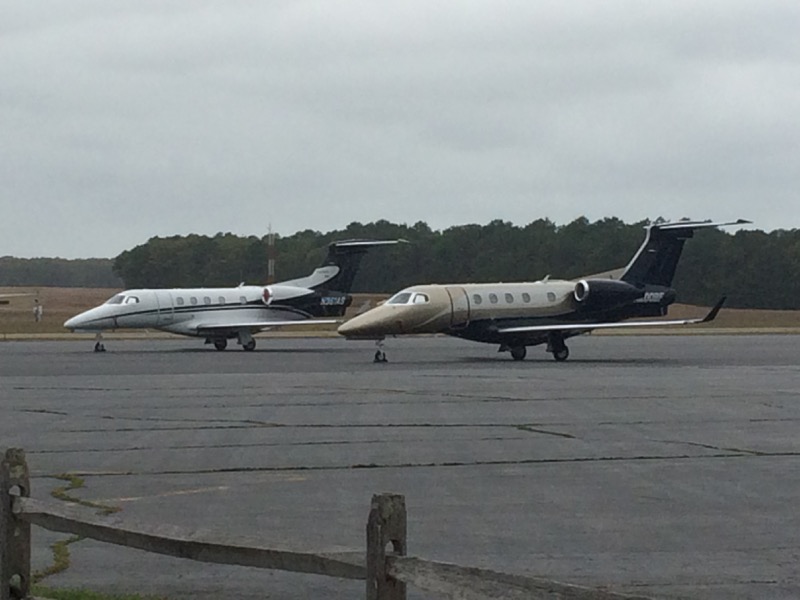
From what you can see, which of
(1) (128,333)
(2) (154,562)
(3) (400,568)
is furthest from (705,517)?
(1) (128,333)

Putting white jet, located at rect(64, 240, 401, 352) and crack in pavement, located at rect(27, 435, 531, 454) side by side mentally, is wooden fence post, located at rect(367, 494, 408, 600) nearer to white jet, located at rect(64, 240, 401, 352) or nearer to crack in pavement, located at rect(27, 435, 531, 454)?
crack in pavement, located at rect(27, 435, 531, 454)

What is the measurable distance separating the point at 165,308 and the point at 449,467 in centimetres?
3540

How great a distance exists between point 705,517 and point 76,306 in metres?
87.7

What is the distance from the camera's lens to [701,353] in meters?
44.0

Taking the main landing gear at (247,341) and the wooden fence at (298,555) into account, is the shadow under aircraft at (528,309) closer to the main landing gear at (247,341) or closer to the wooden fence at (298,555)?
the main landing gear at (247,341)

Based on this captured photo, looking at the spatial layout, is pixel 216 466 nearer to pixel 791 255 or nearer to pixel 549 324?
pixel 549 324

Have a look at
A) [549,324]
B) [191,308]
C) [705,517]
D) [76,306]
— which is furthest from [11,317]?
[705,517]


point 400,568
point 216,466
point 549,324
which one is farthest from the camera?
point 549,324

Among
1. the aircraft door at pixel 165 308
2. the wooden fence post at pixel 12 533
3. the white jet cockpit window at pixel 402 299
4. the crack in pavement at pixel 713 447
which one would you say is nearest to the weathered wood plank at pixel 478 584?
the wooden fence post at pixel 12 533

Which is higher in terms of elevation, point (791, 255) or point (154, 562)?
point (791, 255)

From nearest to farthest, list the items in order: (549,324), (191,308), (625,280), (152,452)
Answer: (152,452) → (549,324) → (625,280) → (191,308)

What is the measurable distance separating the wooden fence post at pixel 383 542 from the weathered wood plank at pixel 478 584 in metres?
0.04

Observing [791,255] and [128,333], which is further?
[791,255]

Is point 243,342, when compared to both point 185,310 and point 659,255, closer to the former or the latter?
point 185,310
